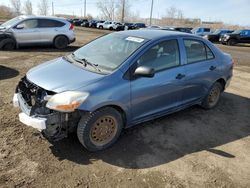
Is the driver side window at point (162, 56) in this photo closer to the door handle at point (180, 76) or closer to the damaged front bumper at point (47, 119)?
the door handle at point (180, 76)

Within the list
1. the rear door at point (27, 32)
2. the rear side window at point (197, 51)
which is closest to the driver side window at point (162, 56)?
the rear side window at point (197, 51)

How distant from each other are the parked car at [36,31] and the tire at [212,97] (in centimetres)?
957

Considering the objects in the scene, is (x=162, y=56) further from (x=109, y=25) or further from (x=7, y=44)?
(x=109, y=25)

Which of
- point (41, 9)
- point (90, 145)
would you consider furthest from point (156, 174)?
point (41, 9)

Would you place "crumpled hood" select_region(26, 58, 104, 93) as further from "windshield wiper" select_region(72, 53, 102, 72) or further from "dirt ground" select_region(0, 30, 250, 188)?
"dirt ground" select_region(0, 30, 250, 188)

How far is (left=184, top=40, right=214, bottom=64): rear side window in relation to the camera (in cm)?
495

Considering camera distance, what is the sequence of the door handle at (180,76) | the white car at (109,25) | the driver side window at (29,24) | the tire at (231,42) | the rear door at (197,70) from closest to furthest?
the door handle at (180,76)
the rear door at (197,70)
the driver side window at (29,24)
the tire at (231,42)
the white car at (109,25)

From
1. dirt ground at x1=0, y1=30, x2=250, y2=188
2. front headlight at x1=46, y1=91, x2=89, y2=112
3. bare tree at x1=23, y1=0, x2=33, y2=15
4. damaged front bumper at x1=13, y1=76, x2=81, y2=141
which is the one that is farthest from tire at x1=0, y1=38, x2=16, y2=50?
bare tree at x1=23, y1=0, x2=33, y2=15

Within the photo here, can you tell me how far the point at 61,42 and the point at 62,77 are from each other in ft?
34.1

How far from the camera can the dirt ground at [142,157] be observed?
10.9 ft

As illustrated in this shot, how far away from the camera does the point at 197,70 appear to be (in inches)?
200

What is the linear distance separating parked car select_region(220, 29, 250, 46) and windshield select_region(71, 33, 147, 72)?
22548mm

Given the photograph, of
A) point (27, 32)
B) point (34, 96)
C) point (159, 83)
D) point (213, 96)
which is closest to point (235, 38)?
point (27, 32)

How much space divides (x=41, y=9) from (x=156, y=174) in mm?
109163
